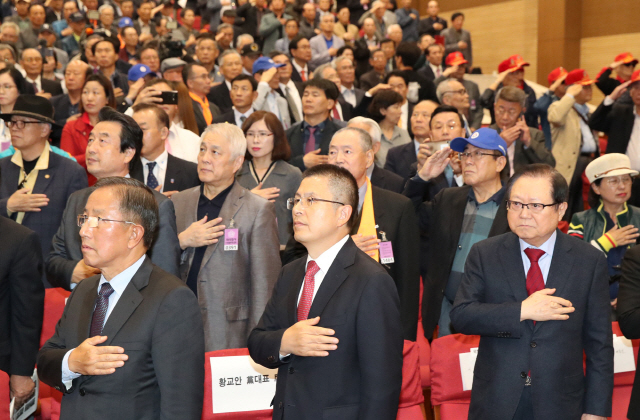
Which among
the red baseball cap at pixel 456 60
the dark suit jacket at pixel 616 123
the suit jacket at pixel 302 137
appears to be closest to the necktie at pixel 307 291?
the suit jacket at pixel 302 137

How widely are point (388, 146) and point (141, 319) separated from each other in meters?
4.13

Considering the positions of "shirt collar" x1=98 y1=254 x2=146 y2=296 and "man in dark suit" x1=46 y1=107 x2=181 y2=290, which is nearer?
"shirt collar" x1=98 y1=254 x2=146 y2=296

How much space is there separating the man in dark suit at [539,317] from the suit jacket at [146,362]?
44.3 inches

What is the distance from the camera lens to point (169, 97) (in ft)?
17.5

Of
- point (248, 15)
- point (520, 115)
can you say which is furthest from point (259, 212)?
point (248, 15)

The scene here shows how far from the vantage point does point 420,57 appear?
9.62 m

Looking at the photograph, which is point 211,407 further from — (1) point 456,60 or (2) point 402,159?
(1) point 456,60

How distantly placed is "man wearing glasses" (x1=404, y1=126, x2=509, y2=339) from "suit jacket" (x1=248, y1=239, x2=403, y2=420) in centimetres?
136

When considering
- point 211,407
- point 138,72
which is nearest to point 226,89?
point 138,72

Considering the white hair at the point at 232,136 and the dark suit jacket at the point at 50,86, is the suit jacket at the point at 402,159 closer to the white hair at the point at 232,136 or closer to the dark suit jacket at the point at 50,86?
the white hair at the point at 232,136

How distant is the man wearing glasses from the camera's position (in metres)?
3.75

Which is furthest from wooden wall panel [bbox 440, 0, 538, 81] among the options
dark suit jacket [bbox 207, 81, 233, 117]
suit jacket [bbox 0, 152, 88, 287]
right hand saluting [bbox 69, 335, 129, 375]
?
right hand saluting [bbox 69, 335, 129, 375]

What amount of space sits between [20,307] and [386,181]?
2354mm

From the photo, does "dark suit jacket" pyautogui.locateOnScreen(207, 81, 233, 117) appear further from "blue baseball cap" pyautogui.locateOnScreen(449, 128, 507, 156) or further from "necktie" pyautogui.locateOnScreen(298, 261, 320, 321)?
"necktie" pyautogui.locateOnScreen(298, 261, 320, 321)
